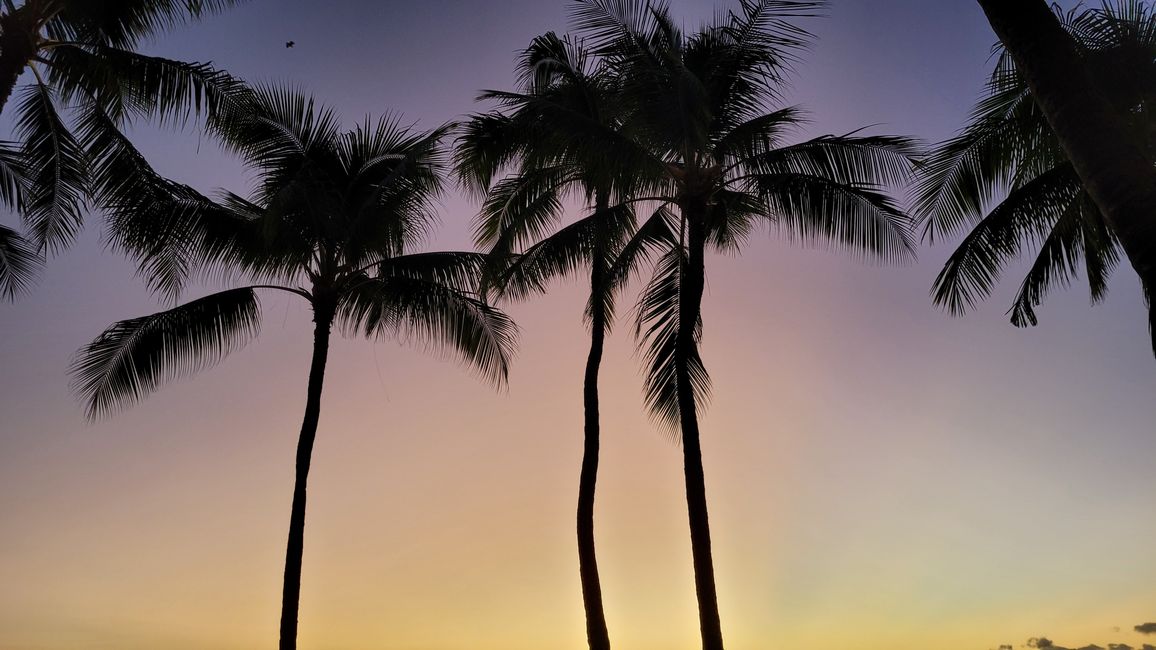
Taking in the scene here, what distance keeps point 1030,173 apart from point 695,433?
724 centimetres

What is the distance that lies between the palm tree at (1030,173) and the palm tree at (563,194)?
14.8 ft

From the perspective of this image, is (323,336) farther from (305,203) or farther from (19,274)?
(19,274)

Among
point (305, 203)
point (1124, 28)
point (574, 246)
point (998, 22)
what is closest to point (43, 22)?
point (305, 203)

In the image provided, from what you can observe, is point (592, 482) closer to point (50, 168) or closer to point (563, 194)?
point (563, 194)

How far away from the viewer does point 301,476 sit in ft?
44.8

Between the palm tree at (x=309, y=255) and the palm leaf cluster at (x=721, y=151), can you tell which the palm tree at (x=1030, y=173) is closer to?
the palm leaf cluster at (x=721, y=151)

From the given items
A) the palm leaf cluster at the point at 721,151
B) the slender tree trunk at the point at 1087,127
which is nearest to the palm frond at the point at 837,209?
the palm leaf cluster at the point at 721,151

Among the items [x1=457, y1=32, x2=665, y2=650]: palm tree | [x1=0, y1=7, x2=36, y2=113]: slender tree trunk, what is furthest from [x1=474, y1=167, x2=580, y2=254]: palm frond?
[x1=0, y1=7, x2=36, y2=113]: slender tree trunk

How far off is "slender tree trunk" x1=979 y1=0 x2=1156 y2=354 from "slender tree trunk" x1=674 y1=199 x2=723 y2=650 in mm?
6930

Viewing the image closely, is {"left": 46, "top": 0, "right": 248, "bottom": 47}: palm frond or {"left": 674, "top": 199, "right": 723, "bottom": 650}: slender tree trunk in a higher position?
{"left": 46, "top": 0, "right": 248, "bottom": 47}: palm frond

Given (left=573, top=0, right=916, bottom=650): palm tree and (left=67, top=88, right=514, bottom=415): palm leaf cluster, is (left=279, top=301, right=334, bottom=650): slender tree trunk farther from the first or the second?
(left=573, top=0, right=916, bottom=650): palm tree

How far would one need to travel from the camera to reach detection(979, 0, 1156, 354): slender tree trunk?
14.0ft

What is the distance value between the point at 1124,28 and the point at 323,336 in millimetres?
12641

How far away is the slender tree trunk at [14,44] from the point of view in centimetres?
1071
